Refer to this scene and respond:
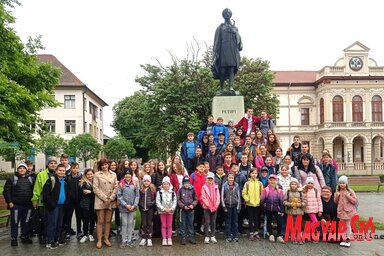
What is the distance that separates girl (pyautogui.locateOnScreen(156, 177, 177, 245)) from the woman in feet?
3.18

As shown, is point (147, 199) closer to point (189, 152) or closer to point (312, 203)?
point (189, 152)

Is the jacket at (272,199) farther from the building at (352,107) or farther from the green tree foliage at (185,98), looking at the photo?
the building at (352,107)

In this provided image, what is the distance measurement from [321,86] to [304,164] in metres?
46.6

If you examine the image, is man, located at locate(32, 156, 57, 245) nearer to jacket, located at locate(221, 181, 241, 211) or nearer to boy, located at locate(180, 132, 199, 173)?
boy, located at locate(180, 132, 199, 173)

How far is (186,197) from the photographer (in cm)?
874

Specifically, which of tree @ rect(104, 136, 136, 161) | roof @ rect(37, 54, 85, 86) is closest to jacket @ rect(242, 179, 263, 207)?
tree @ rect(104, 136, 136, 161)

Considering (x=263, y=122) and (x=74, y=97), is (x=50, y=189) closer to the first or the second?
(x=263, y=122)

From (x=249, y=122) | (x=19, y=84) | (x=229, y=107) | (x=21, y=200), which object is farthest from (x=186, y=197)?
(x=19, y=84)

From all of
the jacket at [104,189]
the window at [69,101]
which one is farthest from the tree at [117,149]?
the jacket at [104,189]

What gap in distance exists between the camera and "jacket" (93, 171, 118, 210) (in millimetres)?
8656

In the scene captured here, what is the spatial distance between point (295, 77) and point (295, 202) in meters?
50.9

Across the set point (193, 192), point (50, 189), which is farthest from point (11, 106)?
point (193, 192)

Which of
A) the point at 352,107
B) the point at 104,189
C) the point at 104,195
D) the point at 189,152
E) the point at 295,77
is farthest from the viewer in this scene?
the point at 295,77

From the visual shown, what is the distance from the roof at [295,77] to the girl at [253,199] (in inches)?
1849
